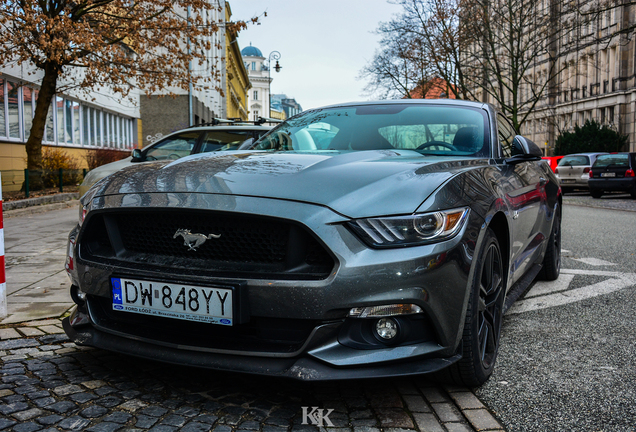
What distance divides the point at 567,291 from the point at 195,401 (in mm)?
3693

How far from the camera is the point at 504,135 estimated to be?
4.59m

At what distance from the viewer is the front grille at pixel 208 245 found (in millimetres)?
2531

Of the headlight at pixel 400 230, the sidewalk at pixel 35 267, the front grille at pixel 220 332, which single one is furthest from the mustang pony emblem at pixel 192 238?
the sidewalk at pixel 35 267

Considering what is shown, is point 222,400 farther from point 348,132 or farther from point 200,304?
point 348,132

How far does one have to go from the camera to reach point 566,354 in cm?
354

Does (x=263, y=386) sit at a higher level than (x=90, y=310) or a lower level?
lower

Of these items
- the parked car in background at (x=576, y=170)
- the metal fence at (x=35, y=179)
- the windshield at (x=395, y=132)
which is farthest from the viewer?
the parked car in background at (x=576, y=170)

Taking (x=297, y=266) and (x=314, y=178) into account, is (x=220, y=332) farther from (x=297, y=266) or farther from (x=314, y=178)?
(x=314, y=178)

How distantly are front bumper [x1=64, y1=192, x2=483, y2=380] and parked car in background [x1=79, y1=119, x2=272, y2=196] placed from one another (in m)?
6.73

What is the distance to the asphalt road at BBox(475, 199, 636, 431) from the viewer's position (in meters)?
2.68

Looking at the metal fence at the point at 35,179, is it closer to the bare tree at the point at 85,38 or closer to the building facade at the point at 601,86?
the bare tree at the point at 85,38

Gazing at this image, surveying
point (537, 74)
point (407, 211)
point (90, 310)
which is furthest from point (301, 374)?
point (537, 74)

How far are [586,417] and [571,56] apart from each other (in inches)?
2209
